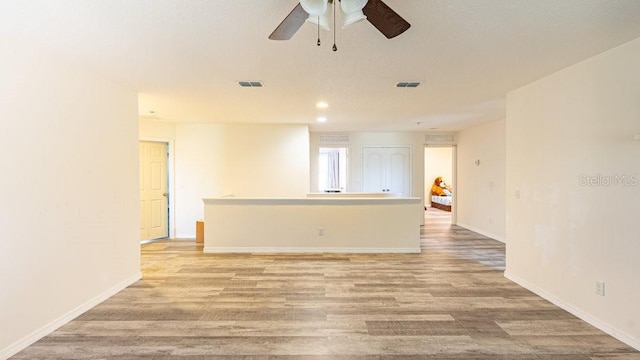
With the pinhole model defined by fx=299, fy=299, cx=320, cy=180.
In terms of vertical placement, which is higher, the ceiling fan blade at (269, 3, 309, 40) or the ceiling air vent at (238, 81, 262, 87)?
the ceiling air vent at (238, 81, 262, 87)

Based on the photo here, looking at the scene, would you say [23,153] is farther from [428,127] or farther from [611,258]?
[428,127]

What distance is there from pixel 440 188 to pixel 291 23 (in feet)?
37.1

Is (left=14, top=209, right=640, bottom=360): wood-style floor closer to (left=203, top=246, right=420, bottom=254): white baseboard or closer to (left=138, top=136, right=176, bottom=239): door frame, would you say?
(left=203, top=246, right=420, bottom=254): white baseboard

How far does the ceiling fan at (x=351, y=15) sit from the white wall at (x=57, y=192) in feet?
7.13

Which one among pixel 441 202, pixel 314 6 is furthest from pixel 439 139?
pixel 314 6

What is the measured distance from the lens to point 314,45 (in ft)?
7.99

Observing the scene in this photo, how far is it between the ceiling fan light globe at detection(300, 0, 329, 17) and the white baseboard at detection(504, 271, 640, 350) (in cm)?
334

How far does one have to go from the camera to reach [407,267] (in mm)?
4266

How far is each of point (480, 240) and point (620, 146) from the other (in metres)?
3.86

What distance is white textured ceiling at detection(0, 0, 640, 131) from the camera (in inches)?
74.6

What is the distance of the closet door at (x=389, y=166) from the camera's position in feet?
25.3

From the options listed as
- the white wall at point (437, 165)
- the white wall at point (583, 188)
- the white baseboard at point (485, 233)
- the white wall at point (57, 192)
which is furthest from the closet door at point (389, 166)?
the white wall at point (57, 192)

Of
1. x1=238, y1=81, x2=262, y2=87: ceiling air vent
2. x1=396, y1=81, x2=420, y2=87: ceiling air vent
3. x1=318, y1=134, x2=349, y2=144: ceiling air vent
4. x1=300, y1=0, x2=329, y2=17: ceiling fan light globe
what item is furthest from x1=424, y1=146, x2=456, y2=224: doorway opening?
x1=300, y1=0, x2=329, y2=17: ceiling fan light globe

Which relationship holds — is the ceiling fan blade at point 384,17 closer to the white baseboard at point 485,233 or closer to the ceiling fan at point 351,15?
the ceiling fan at point 351,15
